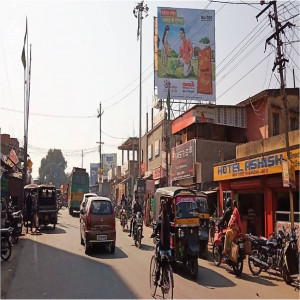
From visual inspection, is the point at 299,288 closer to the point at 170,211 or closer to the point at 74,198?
the point at 170,211

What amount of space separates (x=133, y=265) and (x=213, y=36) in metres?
26.6

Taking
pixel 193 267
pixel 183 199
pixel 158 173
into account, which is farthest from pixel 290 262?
pixel 158 173

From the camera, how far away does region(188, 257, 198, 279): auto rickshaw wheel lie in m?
9.74

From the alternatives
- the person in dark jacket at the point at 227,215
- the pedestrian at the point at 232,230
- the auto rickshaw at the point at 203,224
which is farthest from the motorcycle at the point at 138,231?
the pedestrian at the point at 232,230

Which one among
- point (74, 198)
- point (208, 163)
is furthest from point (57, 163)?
point (208, 163)

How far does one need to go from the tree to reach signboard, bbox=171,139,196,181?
305ft

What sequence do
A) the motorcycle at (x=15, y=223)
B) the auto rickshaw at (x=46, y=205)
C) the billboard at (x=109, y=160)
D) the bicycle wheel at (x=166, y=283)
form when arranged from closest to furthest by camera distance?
the bicycle wheel at (x=166, y=283), the motorcycle at (x=15, y=223), the auto rickshaw at (x=46, y=205), the billboard at (x=109, y=160)

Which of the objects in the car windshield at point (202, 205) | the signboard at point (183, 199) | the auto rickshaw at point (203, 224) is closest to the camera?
the signboard at point (183, 199)

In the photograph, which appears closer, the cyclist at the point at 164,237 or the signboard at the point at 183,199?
the cyclist at the point at 164,237

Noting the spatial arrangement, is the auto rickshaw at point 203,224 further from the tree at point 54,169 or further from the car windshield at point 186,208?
the tree at point 54,169

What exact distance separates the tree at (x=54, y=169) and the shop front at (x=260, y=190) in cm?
10219

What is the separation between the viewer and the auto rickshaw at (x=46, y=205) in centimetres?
2127

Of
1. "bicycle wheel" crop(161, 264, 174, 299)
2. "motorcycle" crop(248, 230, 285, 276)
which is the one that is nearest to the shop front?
"motorcycle" crop(248, 230, 285, 276)

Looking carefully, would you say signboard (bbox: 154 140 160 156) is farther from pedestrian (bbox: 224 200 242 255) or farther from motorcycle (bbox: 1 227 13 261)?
pedestrian (bbox: 224 200 242 255)
